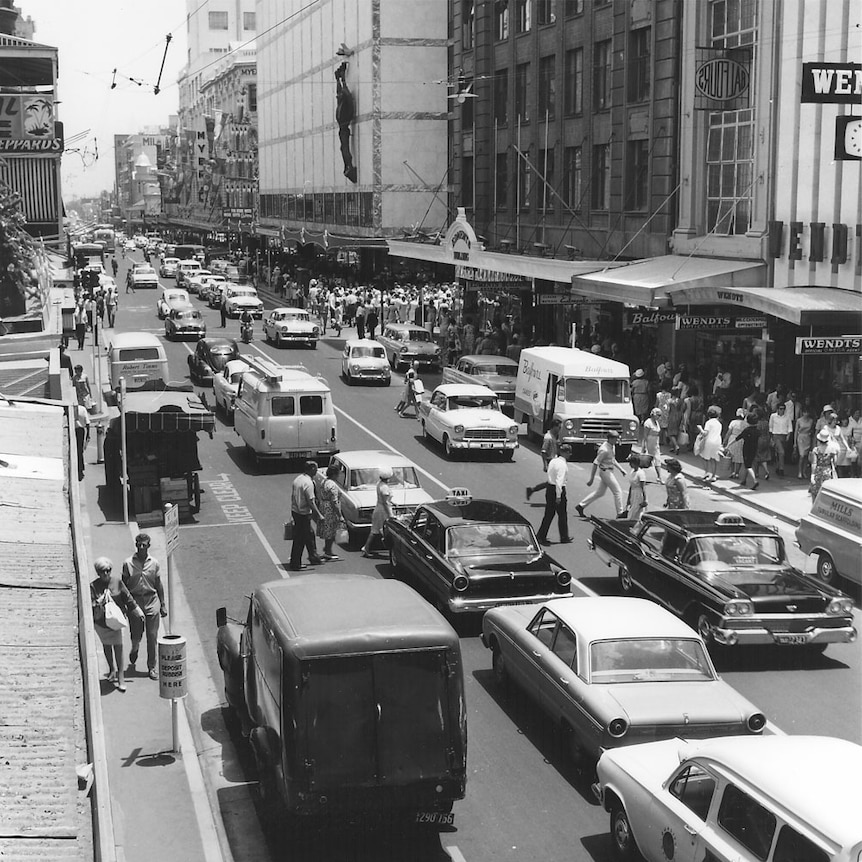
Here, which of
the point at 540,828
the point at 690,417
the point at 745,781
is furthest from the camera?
the point at 690,417

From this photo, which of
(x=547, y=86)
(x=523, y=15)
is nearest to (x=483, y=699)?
(x=547, y=86)

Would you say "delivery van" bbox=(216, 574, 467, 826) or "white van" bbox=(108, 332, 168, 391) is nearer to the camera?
"delivery van" bbox=(216, 574, 467, 826)

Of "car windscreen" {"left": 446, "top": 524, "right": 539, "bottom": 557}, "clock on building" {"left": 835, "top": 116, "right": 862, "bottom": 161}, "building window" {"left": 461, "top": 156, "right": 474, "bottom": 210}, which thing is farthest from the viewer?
"building window" {"left": 461, "top": 156, "right": 474, "bottom": 210}

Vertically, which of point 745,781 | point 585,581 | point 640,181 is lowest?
point 585,581

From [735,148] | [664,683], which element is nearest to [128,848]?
[664,683]

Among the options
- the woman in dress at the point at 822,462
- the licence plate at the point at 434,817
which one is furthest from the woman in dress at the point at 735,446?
the licence plate at the point at 434,817

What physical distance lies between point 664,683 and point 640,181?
30.6 meters

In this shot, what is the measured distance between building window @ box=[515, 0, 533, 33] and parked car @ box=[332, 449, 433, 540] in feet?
107

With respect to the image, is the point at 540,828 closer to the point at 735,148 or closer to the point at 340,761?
the point at 340,761

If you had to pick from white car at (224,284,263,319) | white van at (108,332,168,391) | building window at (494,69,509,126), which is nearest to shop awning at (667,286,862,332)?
white van at (108,332,168,391)

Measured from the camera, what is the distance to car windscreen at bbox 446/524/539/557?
16.3 metres

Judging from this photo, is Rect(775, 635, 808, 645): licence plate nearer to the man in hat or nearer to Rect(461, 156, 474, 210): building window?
the man in hat

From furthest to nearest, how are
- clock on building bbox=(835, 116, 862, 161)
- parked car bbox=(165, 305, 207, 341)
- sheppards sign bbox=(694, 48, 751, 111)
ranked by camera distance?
parked car bbox=(165, 305, 207, 341) → sheppards sign bbox=(694, 48, 751, 111) → clock on building bbox=(835, 116, 862, 161)

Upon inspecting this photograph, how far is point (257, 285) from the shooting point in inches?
3551
